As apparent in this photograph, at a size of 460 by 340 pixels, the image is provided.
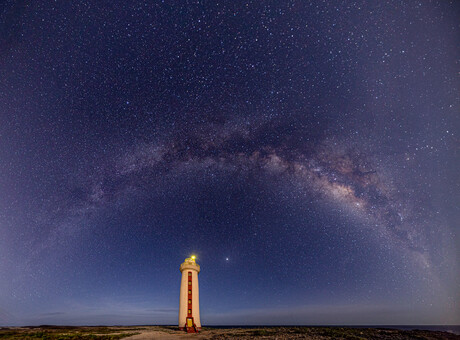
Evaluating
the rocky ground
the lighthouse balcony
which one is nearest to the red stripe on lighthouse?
the lighthouse balcony

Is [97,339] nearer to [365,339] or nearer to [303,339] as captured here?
[303,339]

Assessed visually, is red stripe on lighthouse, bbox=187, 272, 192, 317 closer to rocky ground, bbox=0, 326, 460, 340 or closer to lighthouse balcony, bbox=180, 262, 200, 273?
lighthouse balcony, bbox=180, 262, 200, 273

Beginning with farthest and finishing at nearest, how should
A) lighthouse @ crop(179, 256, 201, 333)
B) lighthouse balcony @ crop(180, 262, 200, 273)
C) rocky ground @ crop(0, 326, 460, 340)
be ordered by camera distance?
lighthouse balcony @ crop(180, 262, 200, 273)
lighthouse @ crop(179, 256, 201, 333)
rocky ground @ crop(0, 326, 460, 340)

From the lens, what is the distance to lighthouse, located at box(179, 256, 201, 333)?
30734 mm

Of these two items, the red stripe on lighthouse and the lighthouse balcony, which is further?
the lighthouse balcony

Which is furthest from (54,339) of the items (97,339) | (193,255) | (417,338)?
(417,338)

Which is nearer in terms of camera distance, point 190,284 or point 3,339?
point 3,339

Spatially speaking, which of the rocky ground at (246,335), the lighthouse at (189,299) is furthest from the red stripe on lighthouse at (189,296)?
the rocky ground at (246,335)

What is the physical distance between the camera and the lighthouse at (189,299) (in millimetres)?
30734

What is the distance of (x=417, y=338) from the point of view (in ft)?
77.5

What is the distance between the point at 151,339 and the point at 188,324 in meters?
9.29

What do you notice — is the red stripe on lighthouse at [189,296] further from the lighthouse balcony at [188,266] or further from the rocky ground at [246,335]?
the rocky ground at [246,335]

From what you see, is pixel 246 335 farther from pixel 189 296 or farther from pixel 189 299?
pixel 189 296

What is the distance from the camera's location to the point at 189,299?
105 ft
